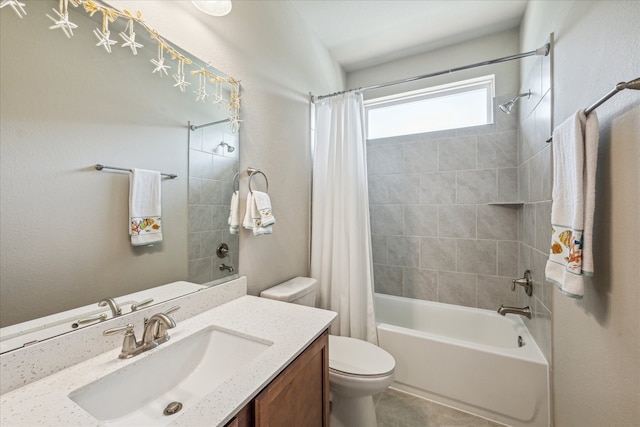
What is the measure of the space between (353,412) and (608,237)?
1.39 metres

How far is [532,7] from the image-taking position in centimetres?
171

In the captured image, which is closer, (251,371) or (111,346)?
(251,371)

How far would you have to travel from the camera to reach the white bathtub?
4.75 feet

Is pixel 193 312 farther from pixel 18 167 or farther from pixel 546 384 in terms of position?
pixel 546 384

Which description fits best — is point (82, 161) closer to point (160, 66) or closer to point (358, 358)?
point (160, 66)

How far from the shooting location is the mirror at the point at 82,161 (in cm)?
67

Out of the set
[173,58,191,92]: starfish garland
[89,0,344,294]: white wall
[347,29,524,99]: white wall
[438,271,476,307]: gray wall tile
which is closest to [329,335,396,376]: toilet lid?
[89,0,344,294]: white wall

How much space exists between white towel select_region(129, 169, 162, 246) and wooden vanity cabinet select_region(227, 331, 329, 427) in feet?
2.31

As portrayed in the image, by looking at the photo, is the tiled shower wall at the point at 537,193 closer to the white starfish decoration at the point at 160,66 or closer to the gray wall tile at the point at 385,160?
the gray wall tile at the point at 385,160

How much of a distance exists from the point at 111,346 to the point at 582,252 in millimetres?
1593

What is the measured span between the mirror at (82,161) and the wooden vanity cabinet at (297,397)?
0.59 metres

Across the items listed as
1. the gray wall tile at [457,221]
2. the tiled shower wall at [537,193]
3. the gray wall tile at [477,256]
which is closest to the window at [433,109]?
the tiled shower wall at [537,193]

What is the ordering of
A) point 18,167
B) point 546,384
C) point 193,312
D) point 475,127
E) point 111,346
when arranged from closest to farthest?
point 18,167 → point 111,346 → point 193,312 → point 546,384 → point 475,127

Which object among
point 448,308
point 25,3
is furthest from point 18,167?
point 448,308
